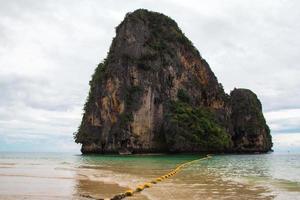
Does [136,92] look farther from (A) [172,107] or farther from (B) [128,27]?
(B) [128,27]

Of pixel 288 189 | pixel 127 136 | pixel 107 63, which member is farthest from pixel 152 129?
pixel 288 189

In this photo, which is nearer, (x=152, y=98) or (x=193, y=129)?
(x=152, y=98)

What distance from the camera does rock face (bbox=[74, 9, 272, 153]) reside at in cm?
6525

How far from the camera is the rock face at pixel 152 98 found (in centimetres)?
6525

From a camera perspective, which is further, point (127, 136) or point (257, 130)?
point (257, 130)

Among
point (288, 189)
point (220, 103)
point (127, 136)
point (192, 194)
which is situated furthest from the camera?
point (220, 103)

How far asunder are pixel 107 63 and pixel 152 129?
1471 cm

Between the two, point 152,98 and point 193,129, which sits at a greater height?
point 152,98

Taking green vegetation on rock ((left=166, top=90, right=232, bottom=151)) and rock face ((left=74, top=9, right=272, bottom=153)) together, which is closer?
green vegetation on rock ((left=166, top=90, right=232, bottom=151))

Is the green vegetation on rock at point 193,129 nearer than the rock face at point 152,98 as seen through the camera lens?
Yes

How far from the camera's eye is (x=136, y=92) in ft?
218

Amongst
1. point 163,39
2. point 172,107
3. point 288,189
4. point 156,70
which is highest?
point 163,39

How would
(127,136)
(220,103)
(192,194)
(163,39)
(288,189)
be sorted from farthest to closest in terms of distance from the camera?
(220,103) → (163,39) → (127,136) → (288,189) → (192,194)

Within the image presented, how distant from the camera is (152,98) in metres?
67.0
